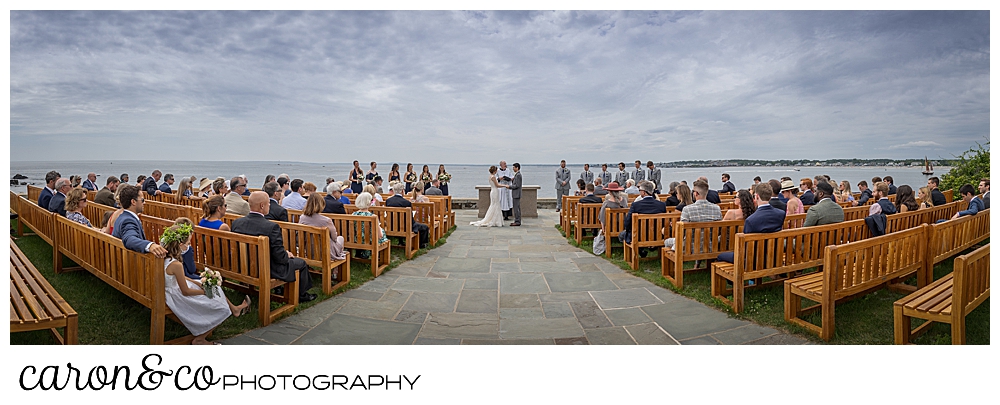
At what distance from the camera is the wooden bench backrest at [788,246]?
171 inches

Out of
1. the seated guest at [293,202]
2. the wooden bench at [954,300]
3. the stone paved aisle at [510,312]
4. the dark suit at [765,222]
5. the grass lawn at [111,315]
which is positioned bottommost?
the stone paved aisle at [510,312]

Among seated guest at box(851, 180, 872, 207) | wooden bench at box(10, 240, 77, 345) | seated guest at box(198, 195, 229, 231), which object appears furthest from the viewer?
seated guest at box(851, 180, 872, 207)

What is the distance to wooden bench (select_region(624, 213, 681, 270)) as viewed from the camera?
6043mm

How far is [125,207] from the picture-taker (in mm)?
4090

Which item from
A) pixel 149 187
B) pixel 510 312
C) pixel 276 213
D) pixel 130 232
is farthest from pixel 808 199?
pixel 149 187

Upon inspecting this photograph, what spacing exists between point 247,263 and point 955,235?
22.9 feet

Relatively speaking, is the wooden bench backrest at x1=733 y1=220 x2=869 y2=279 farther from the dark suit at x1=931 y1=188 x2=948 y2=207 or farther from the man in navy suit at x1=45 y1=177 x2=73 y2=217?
the man in navy suit at x1=45 y1=177 x2=73 y2=217

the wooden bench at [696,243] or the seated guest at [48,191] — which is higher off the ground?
the seated guest at [48,191]

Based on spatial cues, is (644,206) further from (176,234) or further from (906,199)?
(176,234)

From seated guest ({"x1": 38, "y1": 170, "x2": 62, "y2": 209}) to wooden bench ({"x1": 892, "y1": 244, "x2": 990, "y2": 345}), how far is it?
34.5ft

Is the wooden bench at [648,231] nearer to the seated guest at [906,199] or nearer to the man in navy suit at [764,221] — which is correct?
the man in navy suit at [764,221]

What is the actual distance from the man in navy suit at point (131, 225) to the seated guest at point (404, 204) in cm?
346

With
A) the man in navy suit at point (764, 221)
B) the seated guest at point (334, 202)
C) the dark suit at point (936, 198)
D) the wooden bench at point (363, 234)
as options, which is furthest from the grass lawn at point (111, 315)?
the dark suit at point (936, 198)

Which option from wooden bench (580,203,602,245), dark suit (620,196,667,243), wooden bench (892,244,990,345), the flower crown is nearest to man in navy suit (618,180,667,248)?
dark suit (620,196,667,243)
